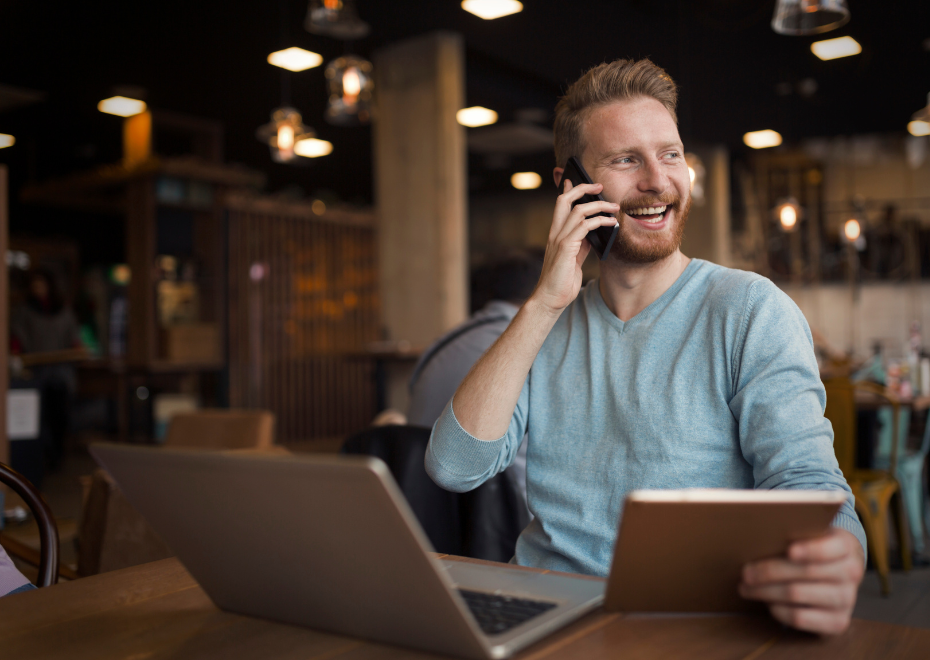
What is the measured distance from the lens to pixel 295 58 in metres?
6.24

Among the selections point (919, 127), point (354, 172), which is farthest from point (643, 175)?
point (354, 172)

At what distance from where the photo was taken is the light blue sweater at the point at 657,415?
117cm

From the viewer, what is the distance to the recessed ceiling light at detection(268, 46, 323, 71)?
617cm

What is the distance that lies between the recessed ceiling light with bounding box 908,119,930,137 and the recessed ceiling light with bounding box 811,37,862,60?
Result: 821 millimetres

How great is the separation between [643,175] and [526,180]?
1080cm

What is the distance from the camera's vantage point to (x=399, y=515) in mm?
616

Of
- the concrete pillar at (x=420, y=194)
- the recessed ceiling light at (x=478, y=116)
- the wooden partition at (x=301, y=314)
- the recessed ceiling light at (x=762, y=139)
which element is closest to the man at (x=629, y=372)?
the concrete pillar at (x=420, y=194)

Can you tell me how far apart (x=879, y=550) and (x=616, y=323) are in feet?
9.22

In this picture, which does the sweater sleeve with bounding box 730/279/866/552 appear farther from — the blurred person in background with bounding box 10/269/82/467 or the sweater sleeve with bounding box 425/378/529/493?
the blurred person in background with bounding box 10/269/82/467


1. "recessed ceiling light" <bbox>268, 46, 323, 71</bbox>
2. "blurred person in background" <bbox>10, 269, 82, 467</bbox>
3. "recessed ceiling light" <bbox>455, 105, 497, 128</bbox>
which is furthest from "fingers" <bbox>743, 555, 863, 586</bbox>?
"blurred person in background" <bbox>10, 269, 82, 467</bbox>

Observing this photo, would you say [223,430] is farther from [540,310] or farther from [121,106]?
[121,106]

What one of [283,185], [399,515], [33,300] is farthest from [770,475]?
[283,185]

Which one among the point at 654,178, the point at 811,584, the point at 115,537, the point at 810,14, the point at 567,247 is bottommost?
the point at 115,537

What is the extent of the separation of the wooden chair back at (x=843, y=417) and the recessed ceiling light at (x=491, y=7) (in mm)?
3523
